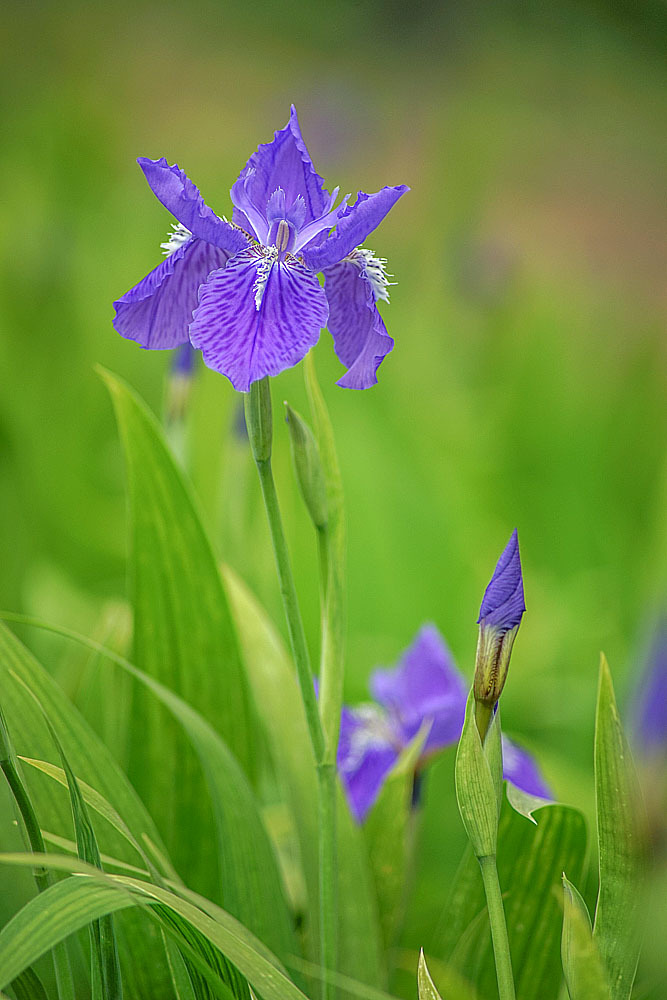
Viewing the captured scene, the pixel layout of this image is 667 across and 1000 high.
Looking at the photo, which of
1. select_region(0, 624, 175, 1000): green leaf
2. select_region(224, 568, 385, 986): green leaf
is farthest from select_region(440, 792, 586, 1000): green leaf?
select_region(0, 624, 175, 1000): green leaf

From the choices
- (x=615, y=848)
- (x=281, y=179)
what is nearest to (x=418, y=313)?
(x=281, y=179)

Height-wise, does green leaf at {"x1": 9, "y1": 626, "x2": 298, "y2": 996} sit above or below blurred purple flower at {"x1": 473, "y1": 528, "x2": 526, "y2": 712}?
below

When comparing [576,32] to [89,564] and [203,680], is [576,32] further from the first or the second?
[203,680]

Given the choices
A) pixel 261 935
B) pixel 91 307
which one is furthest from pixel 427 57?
pixel 261 935

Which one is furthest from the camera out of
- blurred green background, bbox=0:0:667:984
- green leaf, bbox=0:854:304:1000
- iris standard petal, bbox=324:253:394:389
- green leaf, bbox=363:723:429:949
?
blurred green background, bbox=0:0:667:984

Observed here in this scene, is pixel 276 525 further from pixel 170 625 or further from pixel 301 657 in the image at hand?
pixel 170 625

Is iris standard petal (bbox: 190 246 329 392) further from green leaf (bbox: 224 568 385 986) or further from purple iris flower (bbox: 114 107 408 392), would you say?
green leaf (bbox: 224 568 385 986)
